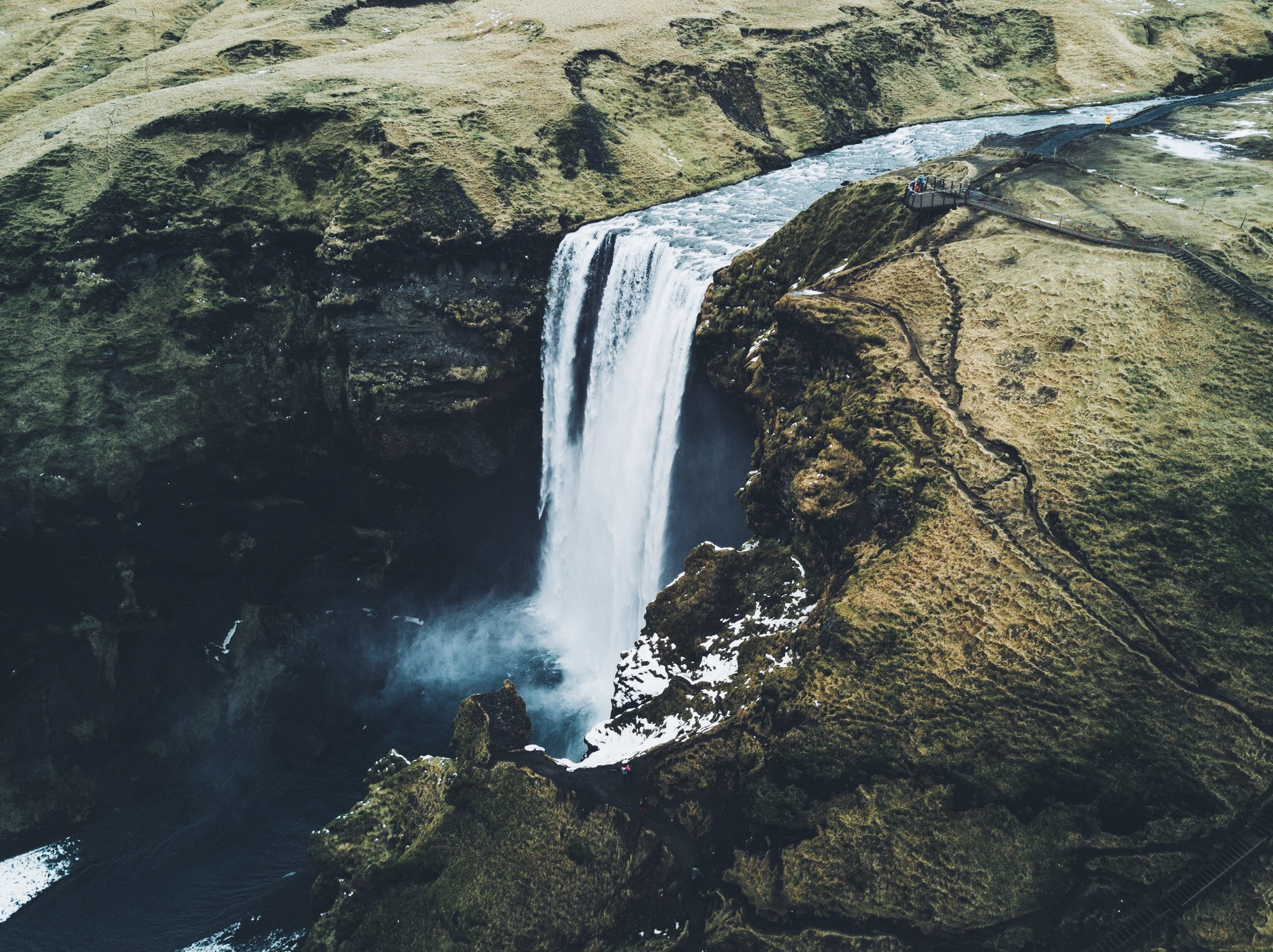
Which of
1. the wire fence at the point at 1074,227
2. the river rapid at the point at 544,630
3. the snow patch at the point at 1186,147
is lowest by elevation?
the river rapid at the point at 544,630

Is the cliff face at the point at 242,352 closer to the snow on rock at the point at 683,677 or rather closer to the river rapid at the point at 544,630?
the river rapid at the point at 544,630

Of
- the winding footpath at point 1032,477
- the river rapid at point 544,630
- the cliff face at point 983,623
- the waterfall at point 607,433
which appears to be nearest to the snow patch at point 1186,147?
the cliff face at point 983,623

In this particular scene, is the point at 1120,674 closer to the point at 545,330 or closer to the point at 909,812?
the point at 909,812

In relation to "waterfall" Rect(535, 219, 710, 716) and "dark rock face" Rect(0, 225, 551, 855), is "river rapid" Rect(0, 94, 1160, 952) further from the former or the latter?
"dark rock face" Rect(0, 225, 551, 855)

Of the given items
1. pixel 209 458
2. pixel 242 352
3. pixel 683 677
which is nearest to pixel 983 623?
pixel 683 677

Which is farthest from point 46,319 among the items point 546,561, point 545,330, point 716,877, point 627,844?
point 716,877

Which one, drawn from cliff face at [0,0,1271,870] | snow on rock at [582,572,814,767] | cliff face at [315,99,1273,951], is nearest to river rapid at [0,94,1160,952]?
cliff face at [0,0,1271,870]

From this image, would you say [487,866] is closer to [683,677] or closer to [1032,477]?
[683,677]
